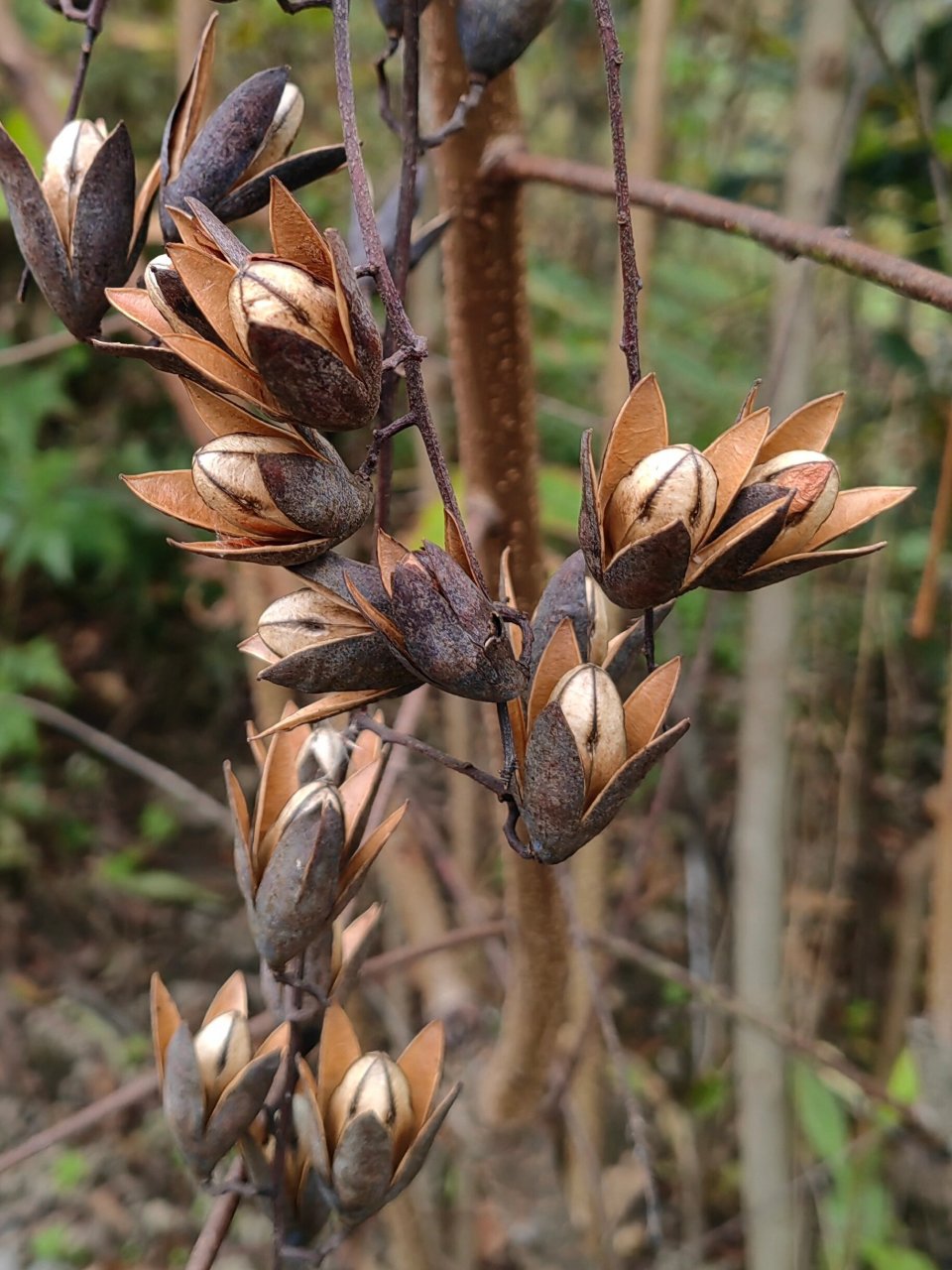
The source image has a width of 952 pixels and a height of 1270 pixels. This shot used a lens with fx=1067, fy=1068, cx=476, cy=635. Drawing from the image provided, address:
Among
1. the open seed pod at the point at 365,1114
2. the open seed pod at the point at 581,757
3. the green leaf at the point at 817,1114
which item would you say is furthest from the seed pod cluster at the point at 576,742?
the green leaf at the point at 817,1114

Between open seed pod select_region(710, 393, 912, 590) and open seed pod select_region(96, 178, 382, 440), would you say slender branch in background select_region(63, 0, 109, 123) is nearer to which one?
open seed pod select_region(96, 178, 382, 440)

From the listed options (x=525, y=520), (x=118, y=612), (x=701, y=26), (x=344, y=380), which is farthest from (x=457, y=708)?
(x=701, y=26)

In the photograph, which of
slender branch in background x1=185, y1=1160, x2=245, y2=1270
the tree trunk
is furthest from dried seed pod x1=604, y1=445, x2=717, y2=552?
the tree trunk

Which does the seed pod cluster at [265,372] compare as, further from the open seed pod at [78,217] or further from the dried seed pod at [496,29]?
the dried seed pod at [496,29]

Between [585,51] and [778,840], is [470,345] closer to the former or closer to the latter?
[778,840]

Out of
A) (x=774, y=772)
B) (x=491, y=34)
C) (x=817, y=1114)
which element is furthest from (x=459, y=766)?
(x=817, y=1114)

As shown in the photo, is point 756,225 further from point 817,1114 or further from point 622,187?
point 817,1114
